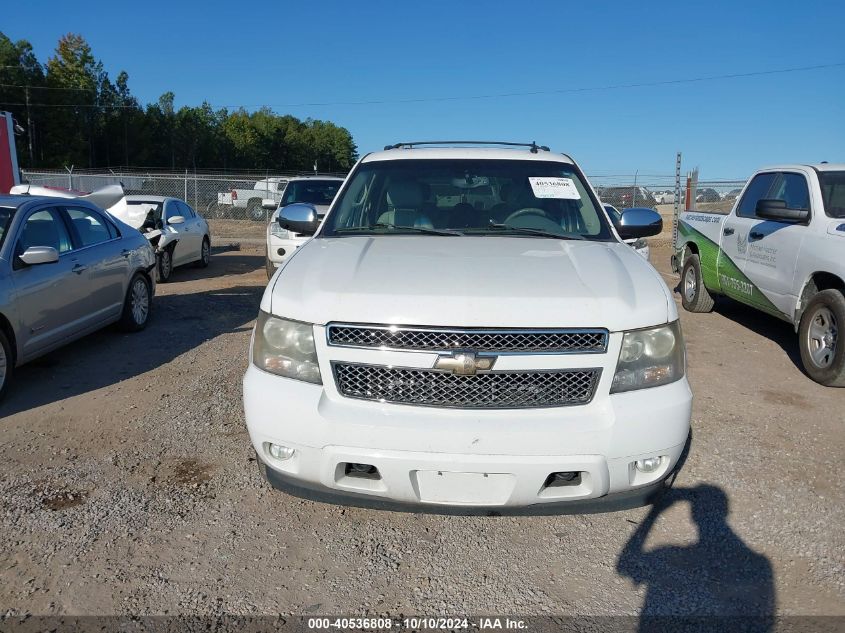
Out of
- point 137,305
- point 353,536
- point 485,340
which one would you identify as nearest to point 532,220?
point 485,340

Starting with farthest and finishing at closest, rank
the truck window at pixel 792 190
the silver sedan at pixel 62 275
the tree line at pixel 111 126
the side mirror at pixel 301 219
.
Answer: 1. the tree line at pixel 111 126
2. the truck window at pixel 792 190
3. the silver sedan at pixel 62 275
4. the side mirror at pixel 301 219

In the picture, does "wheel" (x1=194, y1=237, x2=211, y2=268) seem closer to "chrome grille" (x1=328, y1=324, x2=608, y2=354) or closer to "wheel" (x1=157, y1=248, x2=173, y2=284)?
"wheel" (x1=157, y1=248, x2=173, y2=284)

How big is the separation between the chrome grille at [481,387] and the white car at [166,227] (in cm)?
870

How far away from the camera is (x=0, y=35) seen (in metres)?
57.2

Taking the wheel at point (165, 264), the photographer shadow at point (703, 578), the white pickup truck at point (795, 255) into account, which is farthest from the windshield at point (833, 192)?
the wheel at point (165, 264)

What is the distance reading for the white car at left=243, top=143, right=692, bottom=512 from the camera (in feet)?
8.43

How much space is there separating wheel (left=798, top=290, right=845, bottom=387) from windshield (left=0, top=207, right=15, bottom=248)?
673cm

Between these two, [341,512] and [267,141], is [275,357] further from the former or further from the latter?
[267,141]

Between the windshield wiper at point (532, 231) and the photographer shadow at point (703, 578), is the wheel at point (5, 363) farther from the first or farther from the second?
the photographer shadow at point (703, 578)

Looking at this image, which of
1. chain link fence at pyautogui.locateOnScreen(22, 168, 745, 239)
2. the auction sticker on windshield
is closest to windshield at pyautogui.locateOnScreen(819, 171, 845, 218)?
the auction sticker on windshield

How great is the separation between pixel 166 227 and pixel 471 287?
32.9ft

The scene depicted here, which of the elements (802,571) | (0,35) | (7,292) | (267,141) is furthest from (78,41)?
(802,571)

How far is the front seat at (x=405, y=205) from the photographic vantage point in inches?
163

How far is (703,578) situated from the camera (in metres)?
2.89
